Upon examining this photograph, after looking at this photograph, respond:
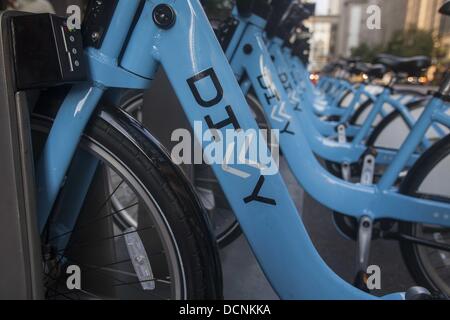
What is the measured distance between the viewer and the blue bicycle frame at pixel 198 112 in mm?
896

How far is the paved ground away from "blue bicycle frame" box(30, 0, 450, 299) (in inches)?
15.1

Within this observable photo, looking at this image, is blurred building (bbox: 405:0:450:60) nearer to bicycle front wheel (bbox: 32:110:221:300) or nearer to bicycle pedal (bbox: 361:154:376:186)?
bicycle pedal (bbox: 361:154:376:186)

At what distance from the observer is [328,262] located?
1.46 meters

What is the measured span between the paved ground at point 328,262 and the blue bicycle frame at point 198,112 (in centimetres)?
38

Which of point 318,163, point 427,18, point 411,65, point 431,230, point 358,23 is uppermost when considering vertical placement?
point 427,18

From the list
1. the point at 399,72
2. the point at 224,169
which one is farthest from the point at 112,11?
the point at 399,72

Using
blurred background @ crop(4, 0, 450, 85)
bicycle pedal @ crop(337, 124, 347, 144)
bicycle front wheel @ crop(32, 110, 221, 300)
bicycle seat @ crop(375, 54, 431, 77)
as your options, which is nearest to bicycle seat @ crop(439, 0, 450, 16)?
blurred background @ crop(4, 0, 450, 85)

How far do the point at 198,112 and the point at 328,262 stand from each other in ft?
2.57

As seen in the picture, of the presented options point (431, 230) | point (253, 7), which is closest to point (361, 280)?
point (431, 230)

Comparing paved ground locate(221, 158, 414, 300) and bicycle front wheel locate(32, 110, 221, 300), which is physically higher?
bicycle front wheel locate(32, 110, 221, 300)

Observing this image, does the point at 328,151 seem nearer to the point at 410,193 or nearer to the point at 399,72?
the point at 399,72

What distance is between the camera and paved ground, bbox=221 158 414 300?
1.63 meters

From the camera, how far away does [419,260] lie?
5.16ft

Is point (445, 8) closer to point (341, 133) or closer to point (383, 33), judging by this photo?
point (341, 133)
